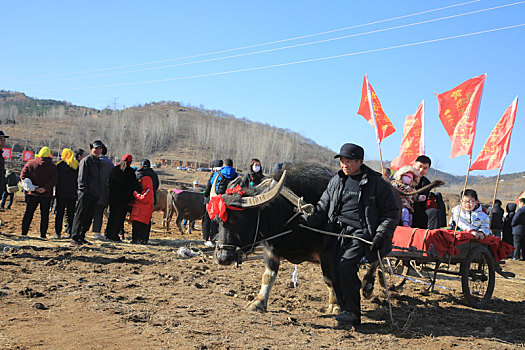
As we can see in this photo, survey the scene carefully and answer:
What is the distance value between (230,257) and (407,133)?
6815 millimetres

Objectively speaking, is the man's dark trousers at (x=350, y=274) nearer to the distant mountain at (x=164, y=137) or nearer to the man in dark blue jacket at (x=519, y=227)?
the man in dark blue jacket at (x=519, y=227)

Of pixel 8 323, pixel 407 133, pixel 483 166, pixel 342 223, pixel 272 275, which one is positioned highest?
pixel 407 133

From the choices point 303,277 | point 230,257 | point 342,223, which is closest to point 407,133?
point 303,277

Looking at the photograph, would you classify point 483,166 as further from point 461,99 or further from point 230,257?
point 230,257

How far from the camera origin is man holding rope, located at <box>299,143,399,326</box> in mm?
5293

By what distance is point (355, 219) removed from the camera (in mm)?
5434

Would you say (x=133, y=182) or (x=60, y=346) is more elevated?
(x=133, y=182)

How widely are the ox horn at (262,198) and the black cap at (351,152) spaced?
0.76 m

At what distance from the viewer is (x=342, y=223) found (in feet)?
18.4

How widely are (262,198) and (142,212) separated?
22.5ft

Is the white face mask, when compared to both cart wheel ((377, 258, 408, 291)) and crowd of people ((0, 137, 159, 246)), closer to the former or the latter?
cart wheel ((377, 258, 408, 291))

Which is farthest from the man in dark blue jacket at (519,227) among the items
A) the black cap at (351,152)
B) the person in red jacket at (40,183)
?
the person in red jacket at (40,183)

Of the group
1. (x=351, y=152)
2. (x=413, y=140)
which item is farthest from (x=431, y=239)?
(x=413, y=140)

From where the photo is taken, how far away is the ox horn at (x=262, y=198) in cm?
552
